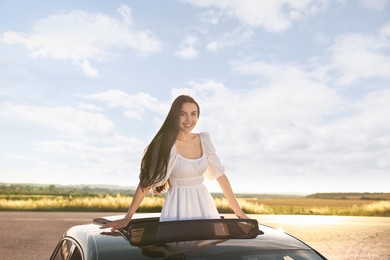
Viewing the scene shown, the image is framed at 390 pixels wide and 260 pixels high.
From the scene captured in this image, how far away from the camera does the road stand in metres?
12.6

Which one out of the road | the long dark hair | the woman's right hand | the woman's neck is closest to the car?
the woman's right hand

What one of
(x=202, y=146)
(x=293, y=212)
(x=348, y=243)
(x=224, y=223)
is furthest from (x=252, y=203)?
(x=224, y=223)

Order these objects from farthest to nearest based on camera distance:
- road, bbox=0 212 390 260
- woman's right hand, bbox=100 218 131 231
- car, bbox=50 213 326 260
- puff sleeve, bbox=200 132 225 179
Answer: road, bbox=0 212 390 260 < puff sleeve, bbox=200 132 225 179 < woman's right hand, bbox=100 218 131 231 < car, bbox=50 213 326 260

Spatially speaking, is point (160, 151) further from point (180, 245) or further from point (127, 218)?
point (180, 245)

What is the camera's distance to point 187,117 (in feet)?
17.6

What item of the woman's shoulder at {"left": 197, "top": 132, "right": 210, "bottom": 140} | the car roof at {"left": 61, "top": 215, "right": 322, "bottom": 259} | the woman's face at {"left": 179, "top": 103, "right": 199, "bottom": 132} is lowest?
the car roof at {"left": 61, "top": 215, "right": 322, "bottom": 259}

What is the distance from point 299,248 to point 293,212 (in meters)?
25.3

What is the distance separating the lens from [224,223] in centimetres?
339

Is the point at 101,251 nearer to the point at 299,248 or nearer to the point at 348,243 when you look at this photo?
the point at 299,248

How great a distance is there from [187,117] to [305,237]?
1111 centimetres

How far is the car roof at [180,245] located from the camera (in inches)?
120

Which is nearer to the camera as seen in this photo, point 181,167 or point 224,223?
point 224,223

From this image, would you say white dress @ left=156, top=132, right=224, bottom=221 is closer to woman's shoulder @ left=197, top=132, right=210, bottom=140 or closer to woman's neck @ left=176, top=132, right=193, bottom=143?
woman's shoulder @ left=197, top=132, right=210, bottom=140

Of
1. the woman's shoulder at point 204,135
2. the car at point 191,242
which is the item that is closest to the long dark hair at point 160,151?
the woman's shoulder at point 204,135
